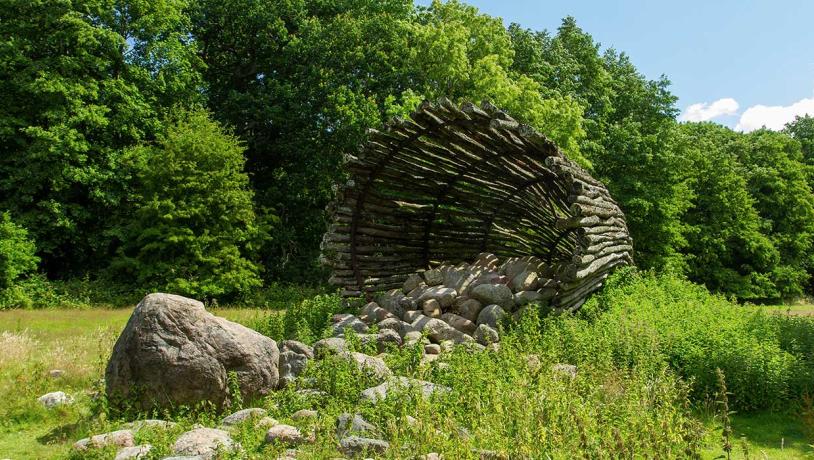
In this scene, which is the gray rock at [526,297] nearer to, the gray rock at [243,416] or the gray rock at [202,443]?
the gray rock at [243,416]

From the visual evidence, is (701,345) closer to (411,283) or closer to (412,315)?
(412,315)

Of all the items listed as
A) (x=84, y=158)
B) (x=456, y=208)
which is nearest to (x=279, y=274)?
(x=84, y=158)

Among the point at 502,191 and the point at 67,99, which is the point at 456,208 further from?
the point at 67,99

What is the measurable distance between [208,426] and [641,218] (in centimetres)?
2096

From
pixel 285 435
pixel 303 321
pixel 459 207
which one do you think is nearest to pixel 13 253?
pixel 303 321

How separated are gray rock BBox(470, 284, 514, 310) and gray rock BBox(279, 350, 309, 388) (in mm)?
3418

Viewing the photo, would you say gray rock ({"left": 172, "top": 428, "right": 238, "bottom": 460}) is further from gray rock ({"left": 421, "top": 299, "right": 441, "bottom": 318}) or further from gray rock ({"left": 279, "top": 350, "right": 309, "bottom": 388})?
gray rock ({"left": 421, "top": 299, "right": 441, "bottom": 318})

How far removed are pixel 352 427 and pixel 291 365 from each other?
6.74 feet

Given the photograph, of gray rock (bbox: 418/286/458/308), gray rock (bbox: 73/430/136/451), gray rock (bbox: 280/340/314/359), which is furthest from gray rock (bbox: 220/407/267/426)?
gray rock (bbox: 418/286/458/308)

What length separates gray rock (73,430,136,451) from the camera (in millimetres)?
4801

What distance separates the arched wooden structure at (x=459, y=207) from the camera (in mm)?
8867

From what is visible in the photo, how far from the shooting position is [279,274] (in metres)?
22.9

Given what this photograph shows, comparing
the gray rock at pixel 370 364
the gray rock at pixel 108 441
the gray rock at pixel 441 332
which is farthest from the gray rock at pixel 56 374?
the gray rock at pixel 441 332

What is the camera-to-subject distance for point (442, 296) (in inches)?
372
